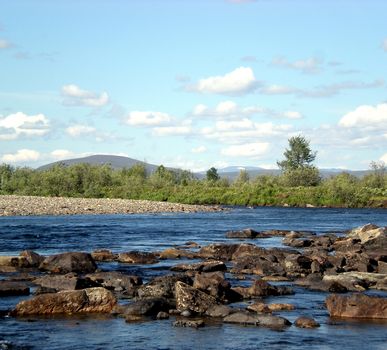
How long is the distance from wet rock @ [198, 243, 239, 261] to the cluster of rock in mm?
53

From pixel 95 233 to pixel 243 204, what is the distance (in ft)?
231

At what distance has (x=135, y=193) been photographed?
12812cm

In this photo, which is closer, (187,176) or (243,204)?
(243,204)

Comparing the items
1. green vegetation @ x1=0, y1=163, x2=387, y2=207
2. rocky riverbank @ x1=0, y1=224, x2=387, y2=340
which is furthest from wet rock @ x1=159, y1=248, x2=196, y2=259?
green vegetation @ x1=0, y1=163, x2=387, y2=207

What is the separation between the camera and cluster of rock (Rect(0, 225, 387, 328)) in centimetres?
2095

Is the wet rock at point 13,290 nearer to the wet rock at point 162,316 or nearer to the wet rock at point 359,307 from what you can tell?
the wet rock at point 162,316

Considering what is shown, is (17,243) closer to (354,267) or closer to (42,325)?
(354,267)

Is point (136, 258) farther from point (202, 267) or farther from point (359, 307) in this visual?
point (359, 307)

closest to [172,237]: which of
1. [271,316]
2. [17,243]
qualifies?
[17,243]

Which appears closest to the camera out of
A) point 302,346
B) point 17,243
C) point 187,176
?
point 302,346

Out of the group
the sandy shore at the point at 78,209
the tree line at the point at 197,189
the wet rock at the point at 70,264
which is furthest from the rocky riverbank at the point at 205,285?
the tree line at the point at 197,189

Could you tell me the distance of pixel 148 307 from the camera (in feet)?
69.2

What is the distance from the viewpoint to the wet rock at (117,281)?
25469 mm

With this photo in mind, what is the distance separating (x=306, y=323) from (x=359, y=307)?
7.31ft
